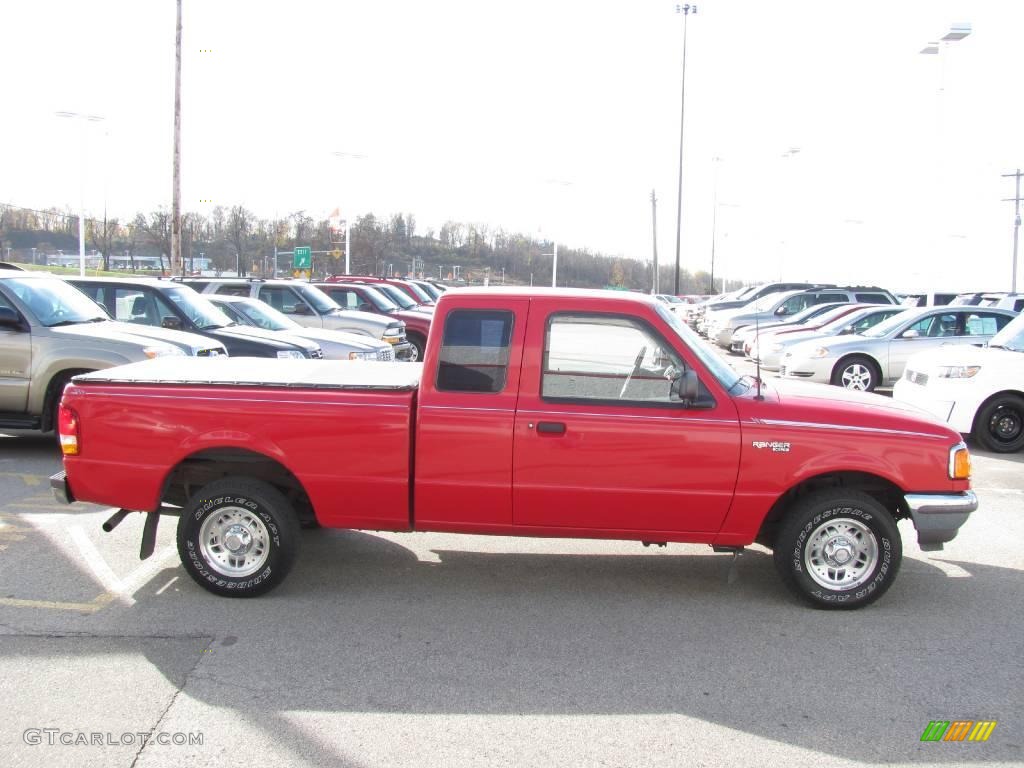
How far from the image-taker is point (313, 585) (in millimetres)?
5699

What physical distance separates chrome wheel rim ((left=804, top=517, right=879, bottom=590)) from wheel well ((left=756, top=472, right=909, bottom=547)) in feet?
0.78

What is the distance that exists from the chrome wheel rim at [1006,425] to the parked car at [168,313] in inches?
345

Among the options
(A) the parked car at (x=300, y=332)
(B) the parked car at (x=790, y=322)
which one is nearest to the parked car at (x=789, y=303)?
(B) the parked car at (x=790, y=322)

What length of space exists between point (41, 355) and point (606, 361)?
6.85m

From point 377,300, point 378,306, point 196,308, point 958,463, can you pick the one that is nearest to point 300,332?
point 196,308

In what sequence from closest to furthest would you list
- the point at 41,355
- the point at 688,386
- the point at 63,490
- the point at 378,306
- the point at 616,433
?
the point at 688,386 → the point at 616,433 → the point at 63,490 → the point at 41,355 → the point at 378,306

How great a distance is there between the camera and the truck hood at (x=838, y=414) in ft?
16.9

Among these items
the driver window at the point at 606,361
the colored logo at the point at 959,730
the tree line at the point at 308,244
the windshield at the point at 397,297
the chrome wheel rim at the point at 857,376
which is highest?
the tree line at the point at 308,244

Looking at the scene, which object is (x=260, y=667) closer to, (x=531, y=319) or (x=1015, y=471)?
(x=531, y=319)

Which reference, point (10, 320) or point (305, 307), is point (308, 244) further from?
point (10, 320)

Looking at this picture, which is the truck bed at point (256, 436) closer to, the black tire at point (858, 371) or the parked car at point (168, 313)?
the parked car at point (168, 313)

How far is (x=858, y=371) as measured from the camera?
15422 mm

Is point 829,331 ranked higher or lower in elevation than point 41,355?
higher

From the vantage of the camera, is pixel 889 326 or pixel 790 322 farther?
pixel 790 322
